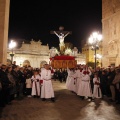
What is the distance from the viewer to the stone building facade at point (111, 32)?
96.0 ft

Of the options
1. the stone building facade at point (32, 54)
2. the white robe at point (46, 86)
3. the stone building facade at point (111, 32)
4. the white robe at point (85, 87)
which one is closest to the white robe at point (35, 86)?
the white robe at point (46, 86)

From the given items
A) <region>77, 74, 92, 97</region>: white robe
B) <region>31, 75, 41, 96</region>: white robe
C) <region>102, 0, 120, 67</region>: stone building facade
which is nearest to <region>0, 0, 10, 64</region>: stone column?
<region>31, 75, 41, 96</region>: white robe

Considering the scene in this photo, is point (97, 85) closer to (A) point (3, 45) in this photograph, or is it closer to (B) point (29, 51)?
(A) point (3, 45)

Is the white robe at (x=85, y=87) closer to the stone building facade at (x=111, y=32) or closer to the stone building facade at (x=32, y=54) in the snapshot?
the stone building facade at (x=111, y=32)

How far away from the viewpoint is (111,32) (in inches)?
1210

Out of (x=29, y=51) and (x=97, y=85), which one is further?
(x=29, y=51)

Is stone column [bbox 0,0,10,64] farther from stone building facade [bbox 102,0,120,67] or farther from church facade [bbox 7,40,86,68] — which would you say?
church facade [bbox 7,40,86,68]

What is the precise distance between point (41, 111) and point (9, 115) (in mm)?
1326

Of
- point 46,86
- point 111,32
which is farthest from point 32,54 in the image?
point 46,86

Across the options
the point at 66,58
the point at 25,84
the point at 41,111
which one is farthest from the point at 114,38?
the point at 41,111

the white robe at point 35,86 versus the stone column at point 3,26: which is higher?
the stone column at point 3,26

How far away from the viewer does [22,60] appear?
47.7m

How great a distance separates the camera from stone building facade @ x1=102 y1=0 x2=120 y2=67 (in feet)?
96.0

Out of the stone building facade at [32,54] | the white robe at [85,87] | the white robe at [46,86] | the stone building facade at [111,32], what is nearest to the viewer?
the white robe at [46,86]
